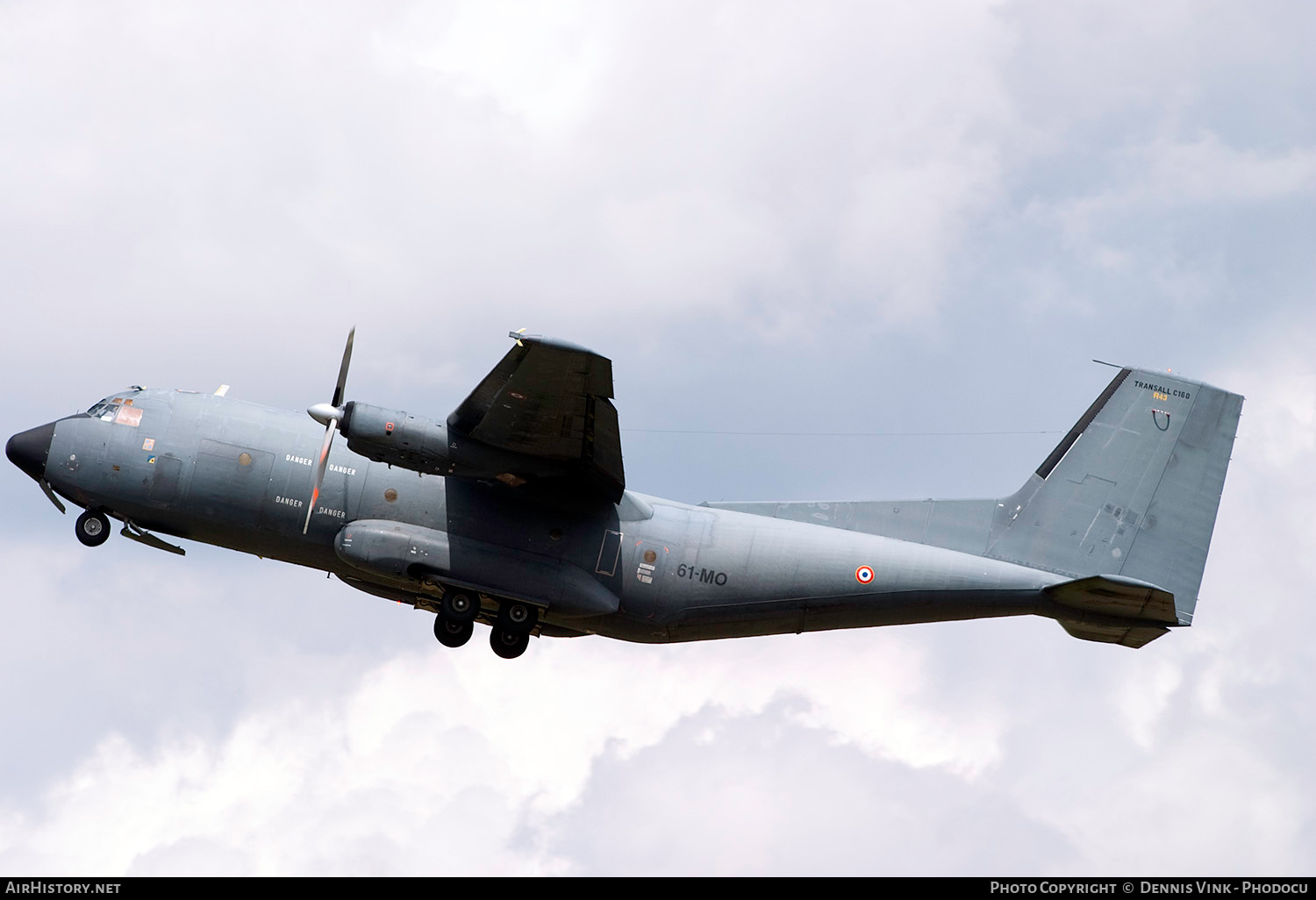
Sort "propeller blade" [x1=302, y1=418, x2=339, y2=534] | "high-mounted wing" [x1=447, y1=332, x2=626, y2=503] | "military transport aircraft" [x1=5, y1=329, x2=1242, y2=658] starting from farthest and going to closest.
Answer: "military transport aircraft" [x1=5, y1=329, x2=1242, y2=658], "propeller blade" [x1=302, y1=418, x2=339, y2=534], "high-mounted wing" [x1=447, y1=332, x2=626, y2=503]

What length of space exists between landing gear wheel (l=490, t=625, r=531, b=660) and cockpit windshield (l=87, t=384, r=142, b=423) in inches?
310

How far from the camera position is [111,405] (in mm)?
24688

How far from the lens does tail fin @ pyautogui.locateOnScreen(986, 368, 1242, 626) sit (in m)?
25.3

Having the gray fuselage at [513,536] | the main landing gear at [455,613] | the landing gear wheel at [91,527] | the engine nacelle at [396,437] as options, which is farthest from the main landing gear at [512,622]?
the landing gear wheel at [91,527]

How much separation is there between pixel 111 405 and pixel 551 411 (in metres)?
8.61

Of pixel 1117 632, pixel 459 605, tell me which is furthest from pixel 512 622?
pixel 1117 632

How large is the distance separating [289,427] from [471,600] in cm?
454

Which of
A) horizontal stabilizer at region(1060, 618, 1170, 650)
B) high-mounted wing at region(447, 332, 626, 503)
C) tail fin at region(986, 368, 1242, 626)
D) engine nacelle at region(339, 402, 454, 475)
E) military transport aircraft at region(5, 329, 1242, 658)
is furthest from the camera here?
tail fin at region(986, 368, 1242, 626)

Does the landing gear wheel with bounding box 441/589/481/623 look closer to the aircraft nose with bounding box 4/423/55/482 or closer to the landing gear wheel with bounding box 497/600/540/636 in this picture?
the landing gear wheel with bounding box 497/600/540/636

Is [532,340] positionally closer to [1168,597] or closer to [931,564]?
[931,564]

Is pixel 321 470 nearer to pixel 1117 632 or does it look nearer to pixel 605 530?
pixel 605 530

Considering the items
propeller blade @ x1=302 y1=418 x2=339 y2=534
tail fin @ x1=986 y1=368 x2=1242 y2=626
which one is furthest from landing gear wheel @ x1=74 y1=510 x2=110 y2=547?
tail fin @ x1=986 y1=368 x2=1242 y2=626

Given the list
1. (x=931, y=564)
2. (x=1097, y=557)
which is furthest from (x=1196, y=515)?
(x=931, y=564)

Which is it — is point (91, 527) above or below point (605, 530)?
below
